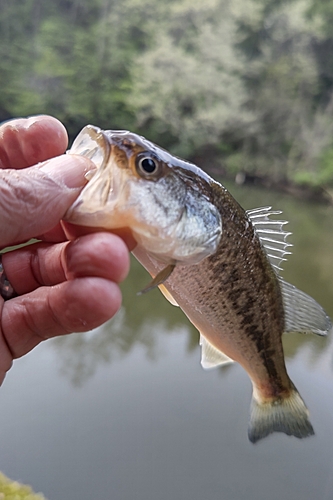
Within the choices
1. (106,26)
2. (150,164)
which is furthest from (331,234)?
(106,26)

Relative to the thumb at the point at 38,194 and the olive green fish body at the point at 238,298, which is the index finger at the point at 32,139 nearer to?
the thumb at the point at 38,194

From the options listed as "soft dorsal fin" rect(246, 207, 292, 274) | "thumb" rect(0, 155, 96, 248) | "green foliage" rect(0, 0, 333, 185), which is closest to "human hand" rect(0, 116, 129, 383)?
"thumb" rect(0, 155, 96, 248)

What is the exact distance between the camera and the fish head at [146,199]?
83 centimetres

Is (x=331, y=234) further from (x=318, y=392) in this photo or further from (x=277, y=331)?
(x=277, y=331)

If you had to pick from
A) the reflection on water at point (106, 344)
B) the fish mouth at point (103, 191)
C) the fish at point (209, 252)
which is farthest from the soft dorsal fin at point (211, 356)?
the reflection on water at point (106, 344)

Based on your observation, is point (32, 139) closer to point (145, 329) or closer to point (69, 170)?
point (69, 170)

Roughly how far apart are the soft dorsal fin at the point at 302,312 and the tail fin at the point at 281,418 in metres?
0.26

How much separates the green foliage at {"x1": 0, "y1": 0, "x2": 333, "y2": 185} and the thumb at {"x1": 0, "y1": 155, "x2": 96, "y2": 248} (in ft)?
43.9

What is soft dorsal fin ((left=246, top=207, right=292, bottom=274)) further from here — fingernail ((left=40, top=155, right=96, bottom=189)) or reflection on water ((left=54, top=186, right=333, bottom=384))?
reflection on water ((left=54, top=186, right=333, bottom=384))

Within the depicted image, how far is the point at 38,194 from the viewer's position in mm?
820

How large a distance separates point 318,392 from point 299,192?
1133 centimetres

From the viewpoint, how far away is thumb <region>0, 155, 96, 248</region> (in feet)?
2.66

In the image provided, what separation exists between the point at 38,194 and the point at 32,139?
1.42ft

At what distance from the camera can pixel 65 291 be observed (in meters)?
0.83
